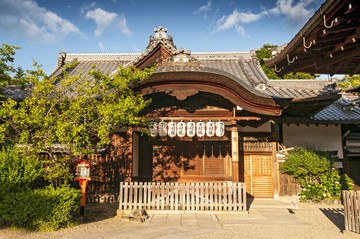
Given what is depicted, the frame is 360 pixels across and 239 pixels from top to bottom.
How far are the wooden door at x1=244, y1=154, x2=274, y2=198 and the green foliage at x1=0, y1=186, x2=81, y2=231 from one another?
8.82 meters

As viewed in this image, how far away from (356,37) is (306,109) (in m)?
7.17

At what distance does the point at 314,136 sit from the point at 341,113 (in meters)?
2.13

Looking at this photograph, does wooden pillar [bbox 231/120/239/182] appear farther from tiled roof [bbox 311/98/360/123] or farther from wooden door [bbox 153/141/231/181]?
tiled roof [bbox 311/98/360/123]

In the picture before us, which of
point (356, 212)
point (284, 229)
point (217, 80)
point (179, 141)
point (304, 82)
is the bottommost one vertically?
point (284, 229)

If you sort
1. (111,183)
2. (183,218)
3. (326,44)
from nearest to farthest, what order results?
(326,44) → (183,218) → (111,183)

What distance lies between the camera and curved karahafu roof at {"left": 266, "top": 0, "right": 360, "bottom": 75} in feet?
18.4

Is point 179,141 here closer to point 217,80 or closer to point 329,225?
point 217,80

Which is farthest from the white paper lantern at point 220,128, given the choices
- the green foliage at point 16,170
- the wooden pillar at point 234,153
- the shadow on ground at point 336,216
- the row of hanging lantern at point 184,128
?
the green foliage at point 16,170

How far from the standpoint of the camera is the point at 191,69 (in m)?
10.8

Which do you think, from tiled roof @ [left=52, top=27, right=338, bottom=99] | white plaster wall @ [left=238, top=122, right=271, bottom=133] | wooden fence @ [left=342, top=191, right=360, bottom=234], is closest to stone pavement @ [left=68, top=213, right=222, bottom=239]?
wooden fence @ [left=342, top=191, right=360, bottom=234]

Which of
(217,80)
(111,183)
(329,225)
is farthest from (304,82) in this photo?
(111,183)

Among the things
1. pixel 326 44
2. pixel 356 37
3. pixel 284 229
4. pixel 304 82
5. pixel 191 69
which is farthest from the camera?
pixel 304 82

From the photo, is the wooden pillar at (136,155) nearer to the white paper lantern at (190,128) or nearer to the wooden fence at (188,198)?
the wooden fence at (188,198)

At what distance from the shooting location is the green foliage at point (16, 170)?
7.60m
